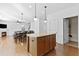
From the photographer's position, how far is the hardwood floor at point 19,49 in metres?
3.25

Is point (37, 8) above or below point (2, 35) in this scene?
above

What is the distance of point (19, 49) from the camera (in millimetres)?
3488

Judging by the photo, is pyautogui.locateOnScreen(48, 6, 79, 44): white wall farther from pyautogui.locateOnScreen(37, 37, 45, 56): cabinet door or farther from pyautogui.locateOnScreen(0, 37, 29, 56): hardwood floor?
pyautogui.locateOnScreen(0, 37, 29, 56): hardwood floor

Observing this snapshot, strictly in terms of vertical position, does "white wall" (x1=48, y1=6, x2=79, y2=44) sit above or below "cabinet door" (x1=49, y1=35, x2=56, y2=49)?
above

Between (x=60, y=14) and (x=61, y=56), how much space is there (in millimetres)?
1464

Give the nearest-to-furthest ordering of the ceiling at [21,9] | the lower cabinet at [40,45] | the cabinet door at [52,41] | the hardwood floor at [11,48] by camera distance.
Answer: the ceiling at [21,9] < the hardwood floor at [11,48] < the lower cabinet at [40,45] < the cabinet door at [52,41]

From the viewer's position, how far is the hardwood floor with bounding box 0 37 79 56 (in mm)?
3248

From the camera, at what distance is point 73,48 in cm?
384

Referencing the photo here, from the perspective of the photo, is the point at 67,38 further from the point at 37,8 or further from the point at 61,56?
the point at 37,8

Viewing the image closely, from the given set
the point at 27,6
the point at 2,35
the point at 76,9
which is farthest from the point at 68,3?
the point at 2,35

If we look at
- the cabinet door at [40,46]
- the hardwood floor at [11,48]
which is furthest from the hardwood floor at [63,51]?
the hardwood floor at [11,48]

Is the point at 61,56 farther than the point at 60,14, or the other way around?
the point at 60,14

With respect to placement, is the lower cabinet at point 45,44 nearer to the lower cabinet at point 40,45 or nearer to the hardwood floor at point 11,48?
the lower cabinet at point 40,45

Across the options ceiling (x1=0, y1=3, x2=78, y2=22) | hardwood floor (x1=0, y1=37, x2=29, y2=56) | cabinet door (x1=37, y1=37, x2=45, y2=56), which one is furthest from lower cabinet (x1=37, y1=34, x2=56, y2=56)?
ceiling (x1=0, y1=3, x2=78, y2=22)
